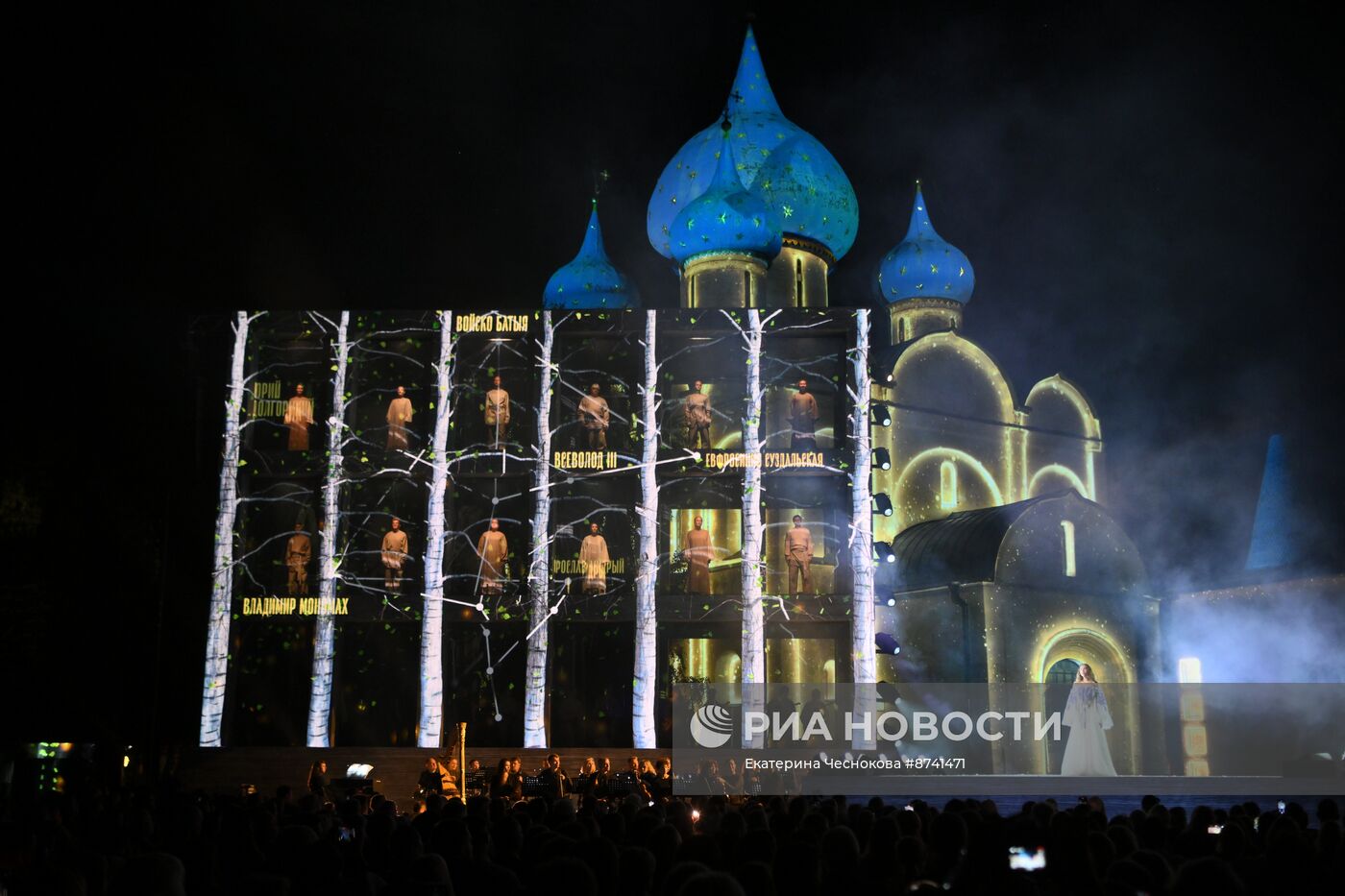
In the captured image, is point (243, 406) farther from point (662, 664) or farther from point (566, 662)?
point (662, 664)

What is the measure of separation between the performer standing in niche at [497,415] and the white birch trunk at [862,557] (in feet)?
27.4

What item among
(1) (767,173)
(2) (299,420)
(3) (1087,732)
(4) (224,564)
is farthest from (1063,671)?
(4) (224,564)

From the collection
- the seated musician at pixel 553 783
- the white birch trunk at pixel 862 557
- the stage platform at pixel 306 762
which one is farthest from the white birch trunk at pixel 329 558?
the white birch trunk at pixel 862 557

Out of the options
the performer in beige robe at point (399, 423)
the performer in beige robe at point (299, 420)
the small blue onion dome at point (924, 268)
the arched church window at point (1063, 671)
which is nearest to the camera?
the performer in beige robe at point (399, 423)

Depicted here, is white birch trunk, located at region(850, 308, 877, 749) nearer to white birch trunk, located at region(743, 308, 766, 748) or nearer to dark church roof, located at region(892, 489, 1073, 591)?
white birch trunk, located at region(743, 308, 766, 748)

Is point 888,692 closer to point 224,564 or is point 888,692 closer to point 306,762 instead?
point 306,762

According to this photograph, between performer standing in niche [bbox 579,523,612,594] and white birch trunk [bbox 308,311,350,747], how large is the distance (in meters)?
5.82

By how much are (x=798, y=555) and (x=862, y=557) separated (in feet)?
4.83

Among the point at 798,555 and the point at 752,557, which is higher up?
the point at 798,555

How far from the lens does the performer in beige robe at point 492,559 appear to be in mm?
29203

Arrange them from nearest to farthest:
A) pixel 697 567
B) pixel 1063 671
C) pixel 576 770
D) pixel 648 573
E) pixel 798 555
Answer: pixel 576 770 < pixel 648 573 < pixel 798 555 < pixel 697 567 < pixel 1063 671

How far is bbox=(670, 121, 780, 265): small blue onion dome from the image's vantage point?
111 feet

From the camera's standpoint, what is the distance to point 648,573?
1133 inches

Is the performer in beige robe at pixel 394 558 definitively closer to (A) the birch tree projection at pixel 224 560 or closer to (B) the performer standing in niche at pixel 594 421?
(A) the birch tree projection at pixel 224 560
